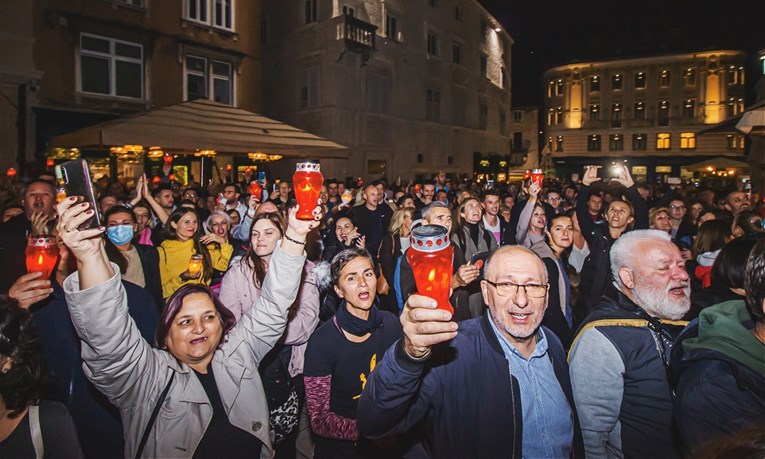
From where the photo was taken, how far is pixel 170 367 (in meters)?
2.42

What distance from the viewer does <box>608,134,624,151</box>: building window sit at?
170ft

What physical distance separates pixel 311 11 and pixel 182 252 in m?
21.1

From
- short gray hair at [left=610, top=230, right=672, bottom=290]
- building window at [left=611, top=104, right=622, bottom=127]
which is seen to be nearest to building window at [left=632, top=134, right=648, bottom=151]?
building window at [left=611, top=104, right=622, bottom=127]

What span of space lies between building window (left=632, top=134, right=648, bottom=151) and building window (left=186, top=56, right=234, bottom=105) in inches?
1872

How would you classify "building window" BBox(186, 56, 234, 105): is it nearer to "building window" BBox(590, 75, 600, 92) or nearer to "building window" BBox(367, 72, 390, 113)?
"building window" BBox(367, 72, 390, 113)

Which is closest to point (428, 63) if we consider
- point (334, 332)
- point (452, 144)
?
point (452, 144)

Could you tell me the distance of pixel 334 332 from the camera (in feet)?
10.5

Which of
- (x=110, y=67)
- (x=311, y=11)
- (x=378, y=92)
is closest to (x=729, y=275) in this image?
(x=110, y=67)

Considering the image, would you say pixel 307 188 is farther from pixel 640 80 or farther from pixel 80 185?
pixel 640 80

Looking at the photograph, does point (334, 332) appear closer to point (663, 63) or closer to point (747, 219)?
point (747, 219)

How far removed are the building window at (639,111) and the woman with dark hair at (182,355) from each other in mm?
58028

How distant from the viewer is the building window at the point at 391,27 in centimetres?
2514

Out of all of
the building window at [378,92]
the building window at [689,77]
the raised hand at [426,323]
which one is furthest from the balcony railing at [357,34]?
the building window at [689,77]

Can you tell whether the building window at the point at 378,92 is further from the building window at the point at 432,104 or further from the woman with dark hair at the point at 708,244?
the woman with dark hair at the point at 708,244
